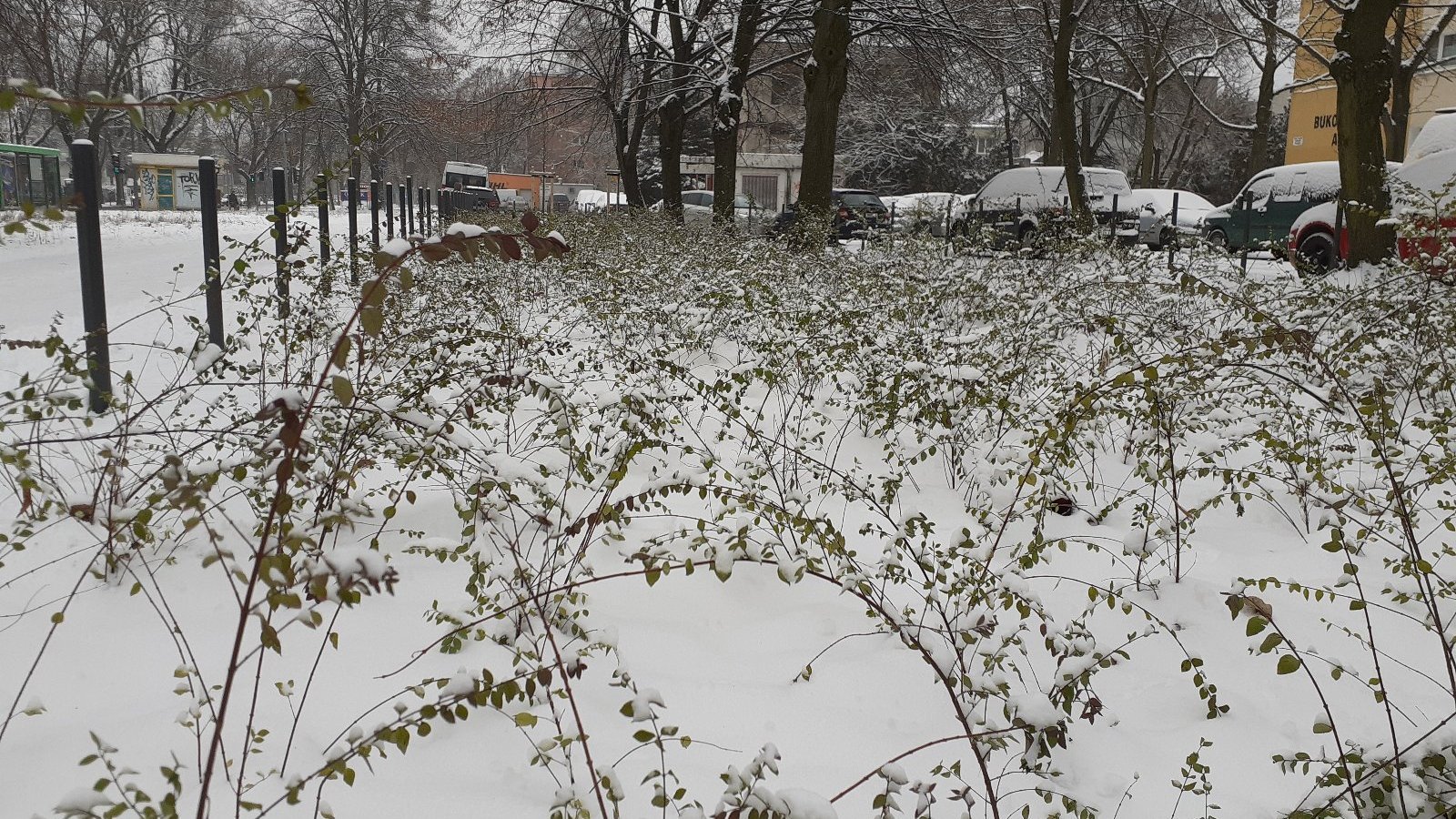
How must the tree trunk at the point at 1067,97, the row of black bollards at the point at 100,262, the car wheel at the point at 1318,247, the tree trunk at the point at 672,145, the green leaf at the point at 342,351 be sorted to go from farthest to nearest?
the tree trunk at the point at 672,145 < the tree trunk at the point at 1067,97 < the car wheel at the point at 1318,247 < the row of black bollards at the point at 100,262 < the green leaf at the point at 342,351

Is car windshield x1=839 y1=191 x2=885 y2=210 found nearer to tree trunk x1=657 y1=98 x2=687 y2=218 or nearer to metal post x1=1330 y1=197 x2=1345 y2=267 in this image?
tree trunk x1=657 y1=98 x2=687 y2=218

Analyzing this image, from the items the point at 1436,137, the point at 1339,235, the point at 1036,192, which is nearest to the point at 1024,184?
the point at 1036,192

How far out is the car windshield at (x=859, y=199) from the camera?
28.2 metres

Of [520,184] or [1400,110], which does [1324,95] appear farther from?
[520,184]

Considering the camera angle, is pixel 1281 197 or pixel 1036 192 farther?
pixel 1036 192

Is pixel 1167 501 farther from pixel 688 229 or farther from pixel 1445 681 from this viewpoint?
pixel 688 229

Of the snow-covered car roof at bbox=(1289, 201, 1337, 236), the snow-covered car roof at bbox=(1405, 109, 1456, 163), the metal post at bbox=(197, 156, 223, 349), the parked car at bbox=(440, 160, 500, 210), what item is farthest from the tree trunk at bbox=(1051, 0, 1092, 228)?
the parked car at bbox=(440, 160, 500, 210)

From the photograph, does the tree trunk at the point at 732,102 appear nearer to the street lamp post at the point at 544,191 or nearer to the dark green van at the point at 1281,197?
the street lamp post at the point at 544,191

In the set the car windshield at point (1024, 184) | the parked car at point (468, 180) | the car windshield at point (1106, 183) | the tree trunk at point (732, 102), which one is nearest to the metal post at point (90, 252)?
the tree trunk at point (732, 102)

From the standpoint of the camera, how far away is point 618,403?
356cm

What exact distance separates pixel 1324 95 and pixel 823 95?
3335cm

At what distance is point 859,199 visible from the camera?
2922 cm

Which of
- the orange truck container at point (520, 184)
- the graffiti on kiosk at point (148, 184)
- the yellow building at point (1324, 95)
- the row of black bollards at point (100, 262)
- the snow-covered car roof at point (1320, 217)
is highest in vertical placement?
the yellow building at point (1324, 95)

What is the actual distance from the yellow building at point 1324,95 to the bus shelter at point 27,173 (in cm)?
3324
